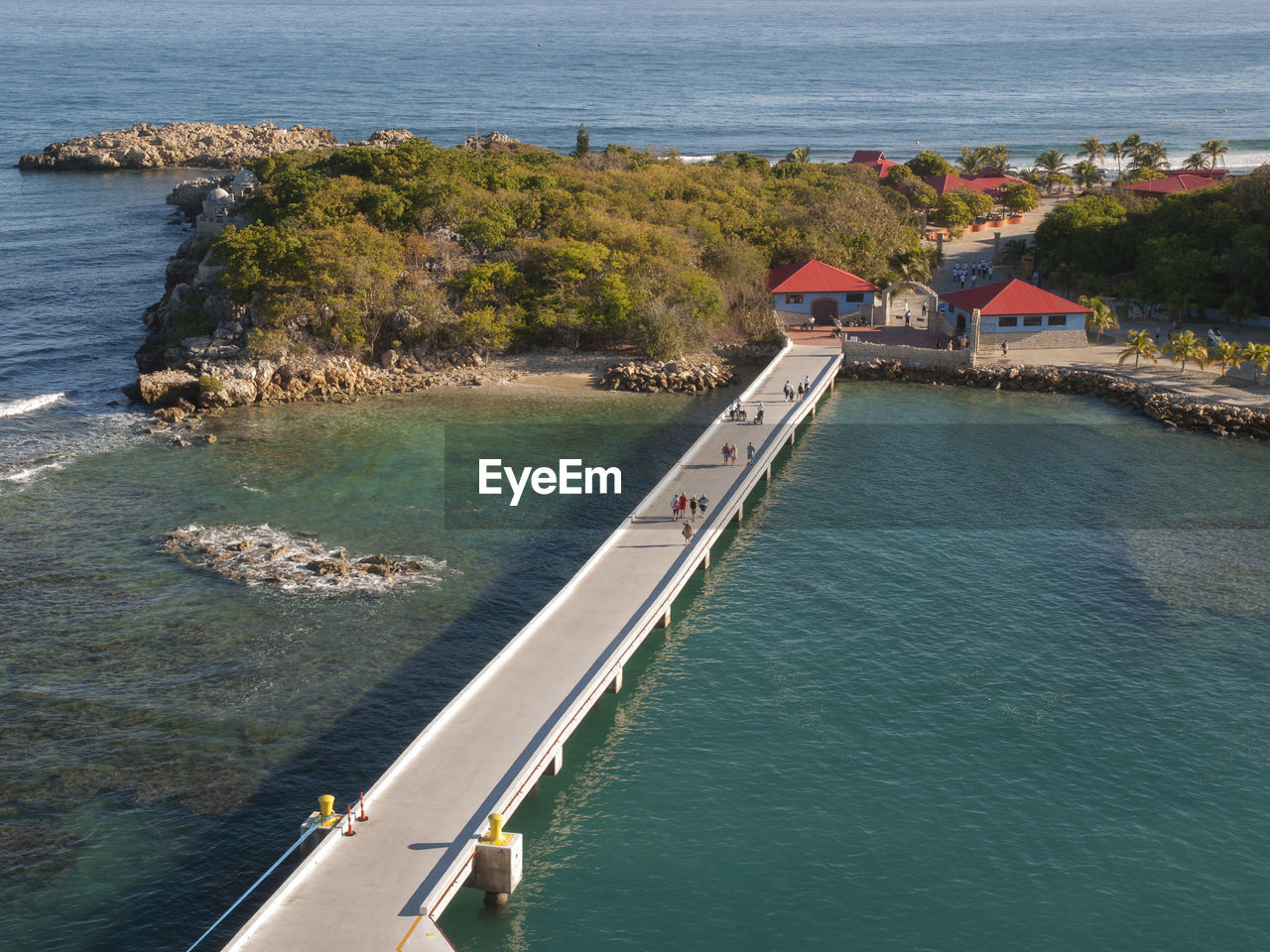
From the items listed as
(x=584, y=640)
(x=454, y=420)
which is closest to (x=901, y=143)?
(x=454, y=420)

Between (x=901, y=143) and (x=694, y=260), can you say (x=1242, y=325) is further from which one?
(x=901, y=143)

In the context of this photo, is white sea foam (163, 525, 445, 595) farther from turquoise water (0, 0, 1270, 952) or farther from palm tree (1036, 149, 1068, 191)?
palm tree (1036, 149, 1068, 191)

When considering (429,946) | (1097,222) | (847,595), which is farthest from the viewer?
(1097,222)

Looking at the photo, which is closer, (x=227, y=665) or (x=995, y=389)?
(x=227, y=665)

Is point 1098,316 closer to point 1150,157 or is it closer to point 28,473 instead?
point 1150,157

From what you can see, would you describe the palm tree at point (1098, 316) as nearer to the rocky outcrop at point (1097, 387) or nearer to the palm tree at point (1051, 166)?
the rocky outcrop at point (1097, 387)

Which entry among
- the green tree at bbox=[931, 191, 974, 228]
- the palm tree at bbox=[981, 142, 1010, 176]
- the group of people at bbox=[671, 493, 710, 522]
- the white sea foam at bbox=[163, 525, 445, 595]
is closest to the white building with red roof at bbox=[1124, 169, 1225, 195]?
the green tree at bbox=[931, 191, 974, 228]

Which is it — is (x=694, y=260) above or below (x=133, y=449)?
above

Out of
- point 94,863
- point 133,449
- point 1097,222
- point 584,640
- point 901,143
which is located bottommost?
point 94,863
